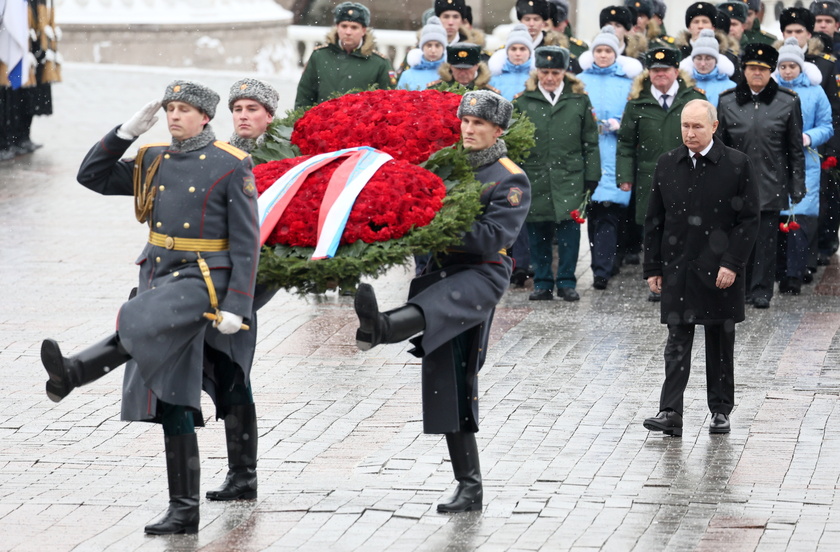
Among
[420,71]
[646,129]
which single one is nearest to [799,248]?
[646,129]

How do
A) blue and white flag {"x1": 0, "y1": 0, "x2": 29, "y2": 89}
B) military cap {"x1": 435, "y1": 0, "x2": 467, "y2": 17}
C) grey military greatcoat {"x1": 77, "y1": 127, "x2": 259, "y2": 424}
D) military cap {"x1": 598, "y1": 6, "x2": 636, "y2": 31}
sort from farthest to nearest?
blue and white flag {"x1": 0, "y1": 0, "x2": 29, "y2": 89} < military cap {"x1": 435, "y1": 0, "x2": 467, "y2": 17} < military cap {"x1": 598, "y1": 6, "x2": 636, "y2": 31} < grey military greatcoat {"x1": 77, "y1": 127, "x2": 259, "y2": 424}

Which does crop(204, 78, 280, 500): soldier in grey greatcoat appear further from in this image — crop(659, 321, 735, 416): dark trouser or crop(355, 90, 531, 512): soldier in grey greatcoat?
crop(659, 321, 735, 416): dark trouser

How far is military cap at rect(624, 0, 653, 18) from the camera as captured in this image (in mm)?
15828

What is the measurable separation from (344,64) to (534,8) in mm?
2179

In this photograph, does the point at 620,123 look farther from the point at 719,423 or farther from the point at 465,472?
the point at 465,472

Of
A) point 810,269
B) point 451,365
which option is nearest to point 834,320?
point 810,269

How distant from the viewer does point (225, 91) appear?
885 inches

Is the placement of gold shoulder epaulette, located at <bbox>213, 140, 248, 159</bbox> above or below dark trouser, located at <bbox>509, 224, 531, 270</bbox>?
above

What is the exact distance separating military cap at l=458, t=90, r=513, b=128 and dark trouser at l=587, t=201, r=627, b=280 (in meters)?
5.88

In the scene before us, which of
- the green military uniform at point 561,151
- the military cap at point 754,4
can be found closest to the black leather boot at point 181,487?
the green military uniform at point 561,151

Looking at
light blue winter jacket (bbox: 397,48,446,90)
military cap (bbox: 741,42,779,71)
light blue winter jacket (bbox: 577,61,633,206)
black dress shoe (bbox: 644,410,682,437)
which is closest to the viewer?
black dress shoe (bbox: 644,410,682,437)

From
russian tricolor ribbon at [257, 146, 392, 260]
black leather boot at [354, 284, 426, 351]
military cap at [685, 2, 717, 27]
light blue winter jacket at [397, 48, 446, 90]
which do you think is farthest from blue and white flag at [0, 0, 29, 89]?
black leather boot at [354, 284, 426, 351]

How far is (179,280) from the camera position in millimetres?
6652

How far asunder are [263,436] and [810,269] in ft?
21.1
